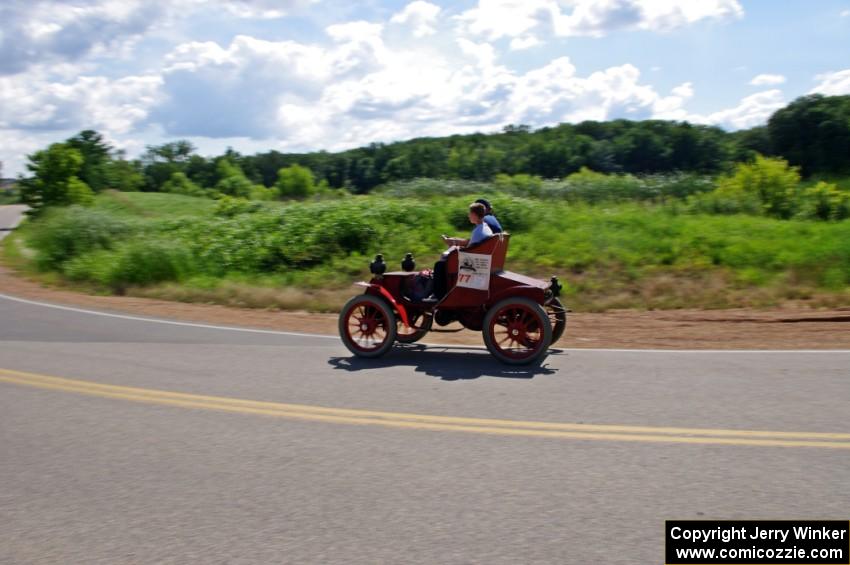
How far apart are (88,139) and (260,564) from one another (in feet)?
248

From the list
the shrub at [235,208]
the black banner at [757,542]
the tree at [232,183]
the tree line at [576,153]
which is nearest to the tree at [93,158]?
the tree line at [576,153]

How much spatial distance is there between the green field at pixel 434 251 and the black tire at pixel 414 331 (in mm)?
5064

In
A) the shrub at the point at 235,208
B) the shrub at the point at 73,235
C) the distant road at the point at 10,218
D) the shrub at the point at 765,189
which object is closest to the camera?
the shrub at the point at 73,235

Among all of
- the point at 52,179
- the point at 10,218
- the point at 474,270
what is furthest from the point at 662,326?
the point at 10,218

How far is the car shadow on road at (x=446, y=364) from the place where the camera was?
8.88 metres

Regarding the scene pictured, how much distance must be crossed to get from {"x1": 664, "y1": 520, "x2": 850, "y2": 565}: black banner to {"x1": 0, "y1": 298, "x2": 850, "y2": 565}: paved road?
13 centimetres

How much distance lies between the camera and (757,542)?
4.47 m

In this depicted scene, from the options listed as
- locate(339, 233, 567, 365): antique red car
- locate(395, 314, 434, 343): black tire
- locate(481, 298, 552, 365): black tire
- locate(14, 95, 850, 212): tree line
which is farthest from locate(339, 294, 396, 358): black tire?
locate(14, 95, 850, 212): tree line

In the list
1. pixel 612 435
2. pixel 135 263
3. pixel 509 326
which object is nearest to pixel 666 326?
pixel 509 326

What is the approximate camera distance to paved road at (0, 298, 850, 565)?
4629mm

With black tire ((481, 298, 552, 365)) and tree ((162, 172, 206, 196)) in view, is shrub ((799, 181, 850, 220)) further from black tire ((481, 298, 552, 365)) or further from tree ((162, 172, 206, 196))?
tree ((162, 172, 206, 196))

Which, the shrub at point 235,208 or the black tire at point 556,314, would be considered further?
the shrub at point 235,208

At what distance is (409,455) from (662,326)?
773 centimetres

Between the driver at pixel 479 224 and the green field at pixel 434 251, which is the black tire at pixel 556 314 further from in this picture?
the green field at pixel 434 251
